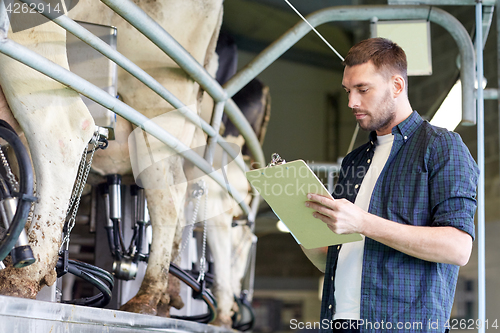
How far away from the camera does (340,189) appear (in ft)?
5.51

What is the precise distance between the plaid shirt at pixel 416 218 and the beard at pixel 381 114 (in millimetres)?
61

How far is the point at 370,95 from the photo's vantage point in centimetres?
146

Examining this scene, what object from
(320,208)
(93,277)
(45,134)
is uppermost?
(45,134)

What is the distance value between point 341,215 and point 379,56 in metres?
0.47

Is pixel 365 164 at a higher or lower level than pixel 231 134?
lower

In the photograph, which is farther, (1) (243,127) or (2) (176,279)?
(1) (243,127)

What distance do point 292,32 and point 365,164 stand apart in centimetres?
123

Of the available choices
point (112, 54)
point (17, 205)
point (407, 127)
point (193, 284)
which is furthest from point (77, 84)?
point (193, 284)

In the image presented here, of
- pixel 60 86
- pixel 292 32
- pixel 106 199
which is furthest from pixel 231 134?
pixel 60 86

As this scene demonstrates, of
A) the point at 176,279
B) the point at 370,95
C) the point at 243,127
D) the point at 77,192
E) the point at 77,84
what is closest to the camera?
the point at 370,95

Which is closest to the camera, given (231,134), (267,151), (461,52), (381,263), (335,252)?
(381,263)

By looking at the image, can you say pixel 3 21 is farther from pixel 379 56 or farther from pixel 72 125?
pixel 379 56

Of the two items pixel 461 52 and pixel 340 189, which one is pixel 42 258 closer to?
pixel 340 189

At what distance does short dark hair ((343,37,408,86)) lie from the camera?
4.79 ft
